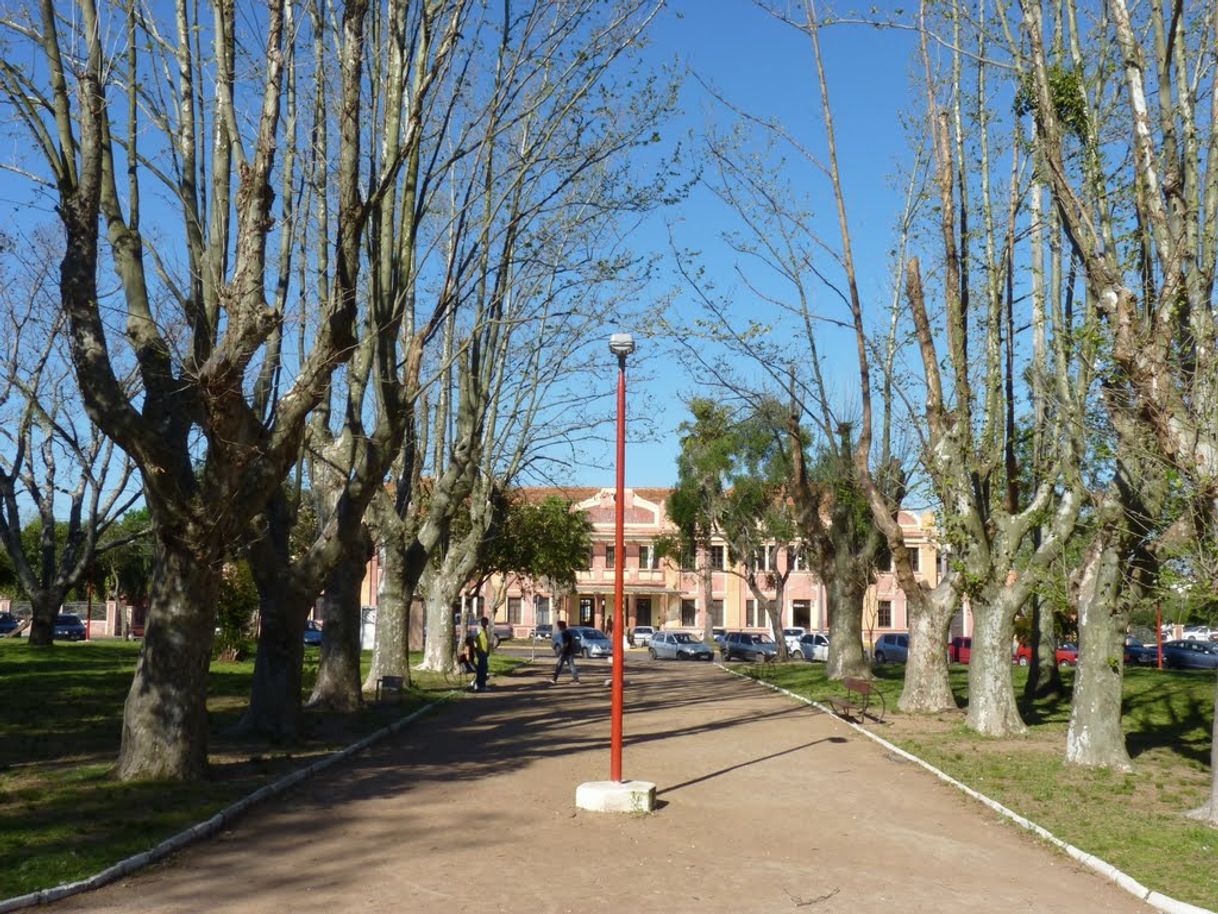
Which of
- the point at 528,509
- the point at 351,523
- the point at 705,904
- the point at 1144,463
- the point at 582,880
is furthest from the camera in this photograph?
the point at 528,509

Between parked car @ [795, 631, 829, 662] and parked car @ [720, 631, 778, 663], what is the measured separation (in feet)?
4.47

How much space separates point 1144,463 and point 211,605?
30.7 feet

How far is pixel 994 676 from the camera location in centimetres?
1841

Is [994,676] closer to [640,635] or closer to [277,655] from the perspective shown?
[277,655]

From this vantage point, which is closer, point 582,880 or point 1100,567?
point 582,880

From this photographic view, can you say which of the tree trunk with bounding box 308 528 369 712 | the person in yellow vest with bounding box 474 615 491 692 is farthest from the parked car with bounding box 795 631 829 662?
the tree trunk with bounding box 308 528 369 712

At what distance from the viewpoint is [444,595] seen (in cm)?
3120

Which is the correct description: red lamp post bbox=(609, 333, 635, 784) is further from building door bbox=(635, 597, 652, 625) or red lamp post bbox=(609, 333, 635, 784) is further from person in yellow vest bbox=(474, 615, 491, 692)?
building door bbox=(635, 597, 652, 625)

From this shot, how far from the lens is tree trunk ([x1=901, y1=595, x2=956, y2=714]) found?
835 inches

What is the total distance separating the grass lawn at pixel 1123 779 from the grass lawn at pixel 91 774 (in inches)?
285

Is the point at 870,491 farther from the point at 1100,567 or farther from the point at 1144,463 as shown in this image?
the point at 1144,463

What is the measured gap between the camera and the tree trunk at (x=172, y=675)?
1151cm

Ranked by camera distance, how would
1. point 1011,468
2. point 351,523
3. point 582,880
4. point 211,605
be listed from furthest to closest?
point 1011,468, point 351,523, point 211,605, point 582,880

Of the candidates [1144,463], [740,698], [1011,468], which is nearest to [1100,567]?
[1144,463]
